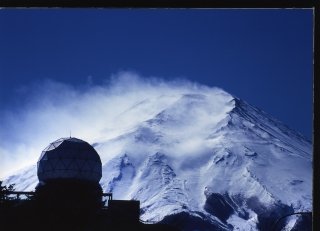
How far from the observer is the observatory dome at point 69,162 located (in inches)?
1415

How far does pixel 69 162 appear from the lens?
36.2 meters

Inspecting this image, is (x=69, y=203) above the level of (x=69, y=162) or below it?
below

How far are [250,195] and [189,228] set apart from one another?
170ft

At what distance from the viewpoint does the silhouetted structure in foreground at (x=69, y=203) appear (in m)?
29.0

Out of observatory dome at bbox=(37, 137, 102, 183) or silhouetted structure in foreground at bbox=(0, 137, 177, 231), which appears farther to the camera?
observatory dome at bbox=(37, 137, 102, 183)

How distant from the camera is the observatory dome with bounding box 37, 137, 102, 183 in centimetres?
3594

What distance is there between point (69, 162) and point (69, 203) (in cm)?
391

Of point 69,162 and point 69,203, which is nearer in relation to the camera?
point 69,203

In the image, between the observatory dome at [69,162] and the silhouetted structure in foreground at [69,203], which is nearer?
the silhouetted structure in foreground at [69,203]

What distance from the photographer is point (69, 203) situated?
108 ft

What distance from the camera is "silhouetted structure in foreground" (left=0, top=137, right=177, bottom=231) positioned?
29047mm
